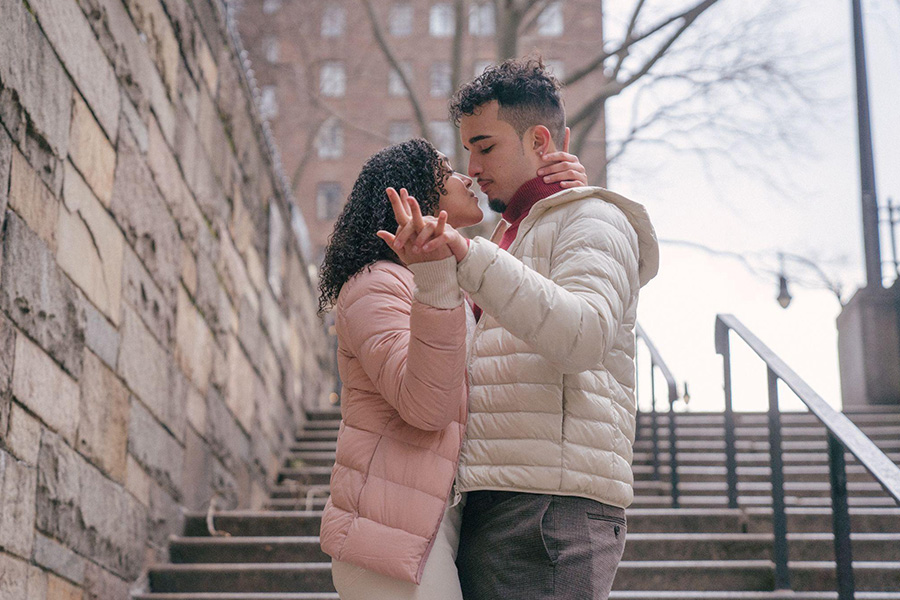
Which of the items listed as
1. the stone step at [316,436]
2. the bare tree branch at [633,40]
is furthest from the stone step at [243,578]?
the bare tree branch at [633,40]

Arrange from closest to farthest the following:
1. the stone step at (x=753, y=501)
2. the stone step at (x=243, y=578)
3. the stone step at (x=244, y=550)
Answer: the stone step at (x=243, y=578), the stone step at (x=244, y=550), the stone step at (x=753, y=501)

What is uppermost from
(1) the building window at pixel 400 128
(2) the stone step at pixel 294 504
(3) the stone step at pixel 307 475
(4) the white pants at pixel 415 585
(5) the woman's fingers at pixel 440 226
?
(1) the building window at pixel 400 128

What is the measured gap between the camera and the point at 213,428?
5.44 metres

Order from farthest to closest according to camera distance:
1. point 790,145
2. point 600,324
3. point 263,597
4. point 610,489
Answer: point 790,145 < point 263,597 < point 610,489 < point 600,324

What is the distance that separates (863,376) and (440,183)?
817 cm

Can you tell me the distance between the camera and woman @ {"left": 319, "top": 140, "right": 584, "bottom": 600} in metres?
1.68

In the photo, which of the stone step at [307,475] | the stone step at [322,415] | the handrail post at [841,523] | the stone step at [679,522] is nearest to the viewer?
Answer: the handrail post at [841,523]

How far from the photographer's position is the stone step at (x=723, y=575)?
4191mm

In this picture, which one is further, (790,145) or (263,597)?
(790,145)

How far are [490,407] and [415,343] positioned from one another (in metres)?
0.21

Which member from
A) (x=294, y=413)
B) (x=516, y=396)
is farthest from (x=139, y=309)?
(x=294, y=413)

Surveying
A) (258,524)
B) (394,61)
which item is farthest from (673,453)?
(394,61)

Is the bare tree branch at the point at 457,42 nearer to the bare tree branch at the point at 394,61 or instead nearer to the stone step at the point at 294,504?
the bare tree branch at the point at 394,61

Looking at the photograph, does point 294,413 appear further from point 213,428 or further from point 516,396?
point 516,396
